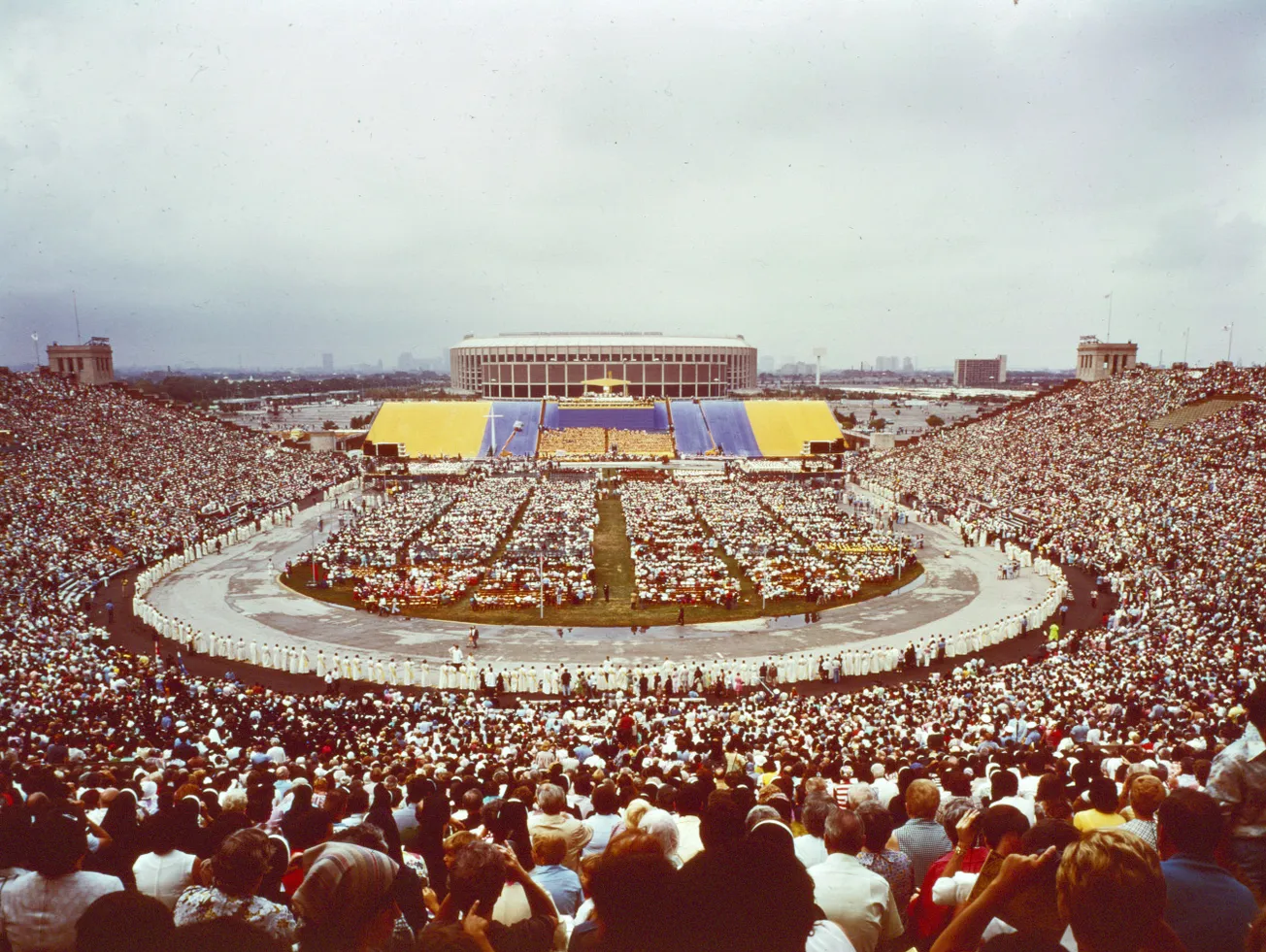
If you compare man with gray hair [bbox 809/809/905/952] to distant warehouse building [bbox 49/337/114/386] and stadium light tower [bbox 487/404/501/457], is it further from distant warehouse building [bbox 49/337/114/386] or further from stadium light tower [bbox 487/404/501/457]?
distant warehouse building [bbox 49/337/114/386]

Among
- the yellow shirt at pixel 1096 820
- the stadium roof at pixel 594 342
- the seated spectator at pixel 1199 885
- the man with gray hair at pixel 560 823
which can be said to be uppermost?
the stadium roof at pixel 594 342

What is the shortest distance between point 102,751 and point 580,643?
13.1m

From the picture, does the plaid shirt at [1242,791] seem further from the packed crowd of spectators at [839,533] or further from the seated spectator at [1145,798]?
the packed crowd of spectators at [839,533]

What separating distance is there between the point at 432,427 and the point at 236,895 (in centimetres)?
7128

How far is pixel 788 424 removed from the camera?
74438mm

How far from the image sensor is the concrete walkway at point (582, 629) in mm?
22609

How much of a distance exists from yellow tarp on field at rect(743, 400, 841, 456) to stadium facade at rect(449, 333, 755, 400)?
24.9 metres

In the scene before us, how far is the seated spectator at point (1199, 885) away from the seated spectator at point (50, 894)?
485 centimetres

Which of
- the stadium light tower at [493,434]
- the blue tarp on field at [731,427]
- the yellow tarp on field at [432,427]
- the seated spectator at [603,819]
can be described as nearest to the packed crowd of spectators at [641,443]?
the blue tarp on field at [731,427]

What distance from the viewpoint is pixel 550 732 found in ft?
46.0

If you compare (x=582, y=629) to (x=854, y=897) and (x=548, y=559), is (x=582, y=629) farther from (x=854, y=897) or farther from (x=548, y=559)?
(x=854, y=897)

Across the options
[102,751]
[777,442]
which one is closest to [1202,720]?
[102,751]

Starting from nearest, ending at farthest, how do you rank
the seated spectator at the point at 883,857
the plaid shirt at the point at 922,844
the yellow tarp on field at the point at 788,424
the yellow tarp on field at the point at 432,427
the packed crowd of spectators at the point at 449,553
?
the seated spectator at the point at 883,857, the plaid shirt at the point at 922,844, the packed crowd of spectators at the point at 449,553, the yellow tarp on field at the point at 432,427, the yellow tarp on field at the point at 788,424

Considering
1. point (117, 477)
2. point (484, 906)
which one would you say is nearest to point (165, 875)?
point (484, 906)
